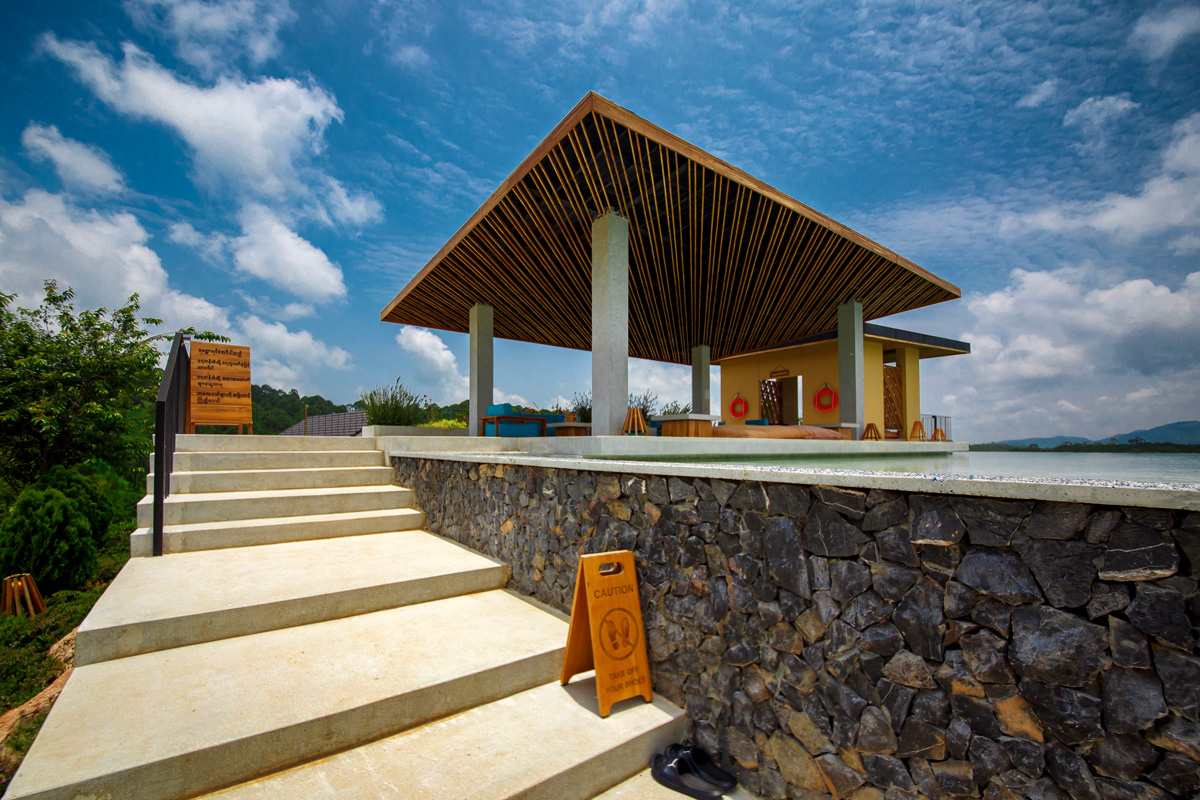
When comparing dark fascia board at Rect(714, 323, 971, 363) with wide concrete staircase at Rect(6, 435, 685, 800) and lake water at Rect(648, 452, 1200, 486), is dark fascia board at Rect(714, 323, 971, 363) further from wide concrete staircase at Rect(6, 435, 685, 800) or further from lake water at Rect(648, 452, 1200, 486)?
wide concrete staircase at Rect(6, 435, 685, 800)

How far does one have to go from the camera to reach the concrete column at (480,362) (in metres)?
10.5

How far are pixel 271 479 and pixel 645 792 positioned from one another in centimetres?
410

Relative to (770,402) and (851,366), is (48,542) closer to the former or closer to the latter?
(851,366)

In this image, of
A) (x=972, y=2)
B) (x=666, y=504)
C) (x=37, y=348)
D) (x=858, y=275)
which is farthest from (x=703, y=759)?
(x=37, y=348)

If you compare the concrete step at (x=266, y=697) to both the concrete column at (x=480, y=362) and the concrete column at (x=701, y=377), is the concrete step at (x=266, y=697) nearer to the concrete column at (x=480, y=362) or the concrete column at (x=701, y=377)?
the concrete column at (x=480, y=362)

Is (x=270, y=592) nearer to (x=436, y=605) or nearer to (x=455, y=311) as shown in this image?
(x=436, y=605)

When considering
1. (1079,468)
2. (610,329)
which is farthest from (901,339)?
(1079,468)

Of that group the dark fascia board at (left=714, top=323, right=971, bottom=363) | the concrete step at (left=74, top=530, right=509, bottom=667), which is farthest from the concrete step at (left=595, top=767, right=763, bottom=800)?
the dark fascia board at (left=714, top=323, right=971, bottom=363)

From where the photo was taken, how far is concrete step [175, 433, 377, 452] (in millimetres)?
5188

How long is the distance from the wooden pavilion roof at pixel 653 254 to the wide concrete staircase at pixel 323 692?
4581mm

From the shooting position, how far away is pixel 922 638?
1447 mm

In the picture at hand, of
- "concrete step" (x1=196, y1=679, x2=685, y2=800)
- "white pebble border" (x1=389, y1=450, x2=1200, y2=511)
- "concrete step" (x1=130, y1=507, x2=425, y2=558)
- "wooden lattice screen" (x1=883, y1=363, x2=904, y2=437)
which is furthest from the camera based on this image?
"wooden lattice screen" (x1=883, y1=363, x2=904, y2=437)

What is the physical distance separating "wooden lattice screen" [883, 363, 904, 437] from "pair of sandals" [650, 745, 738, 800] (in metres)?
13.9

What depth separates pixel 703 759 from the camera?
2.04 m
